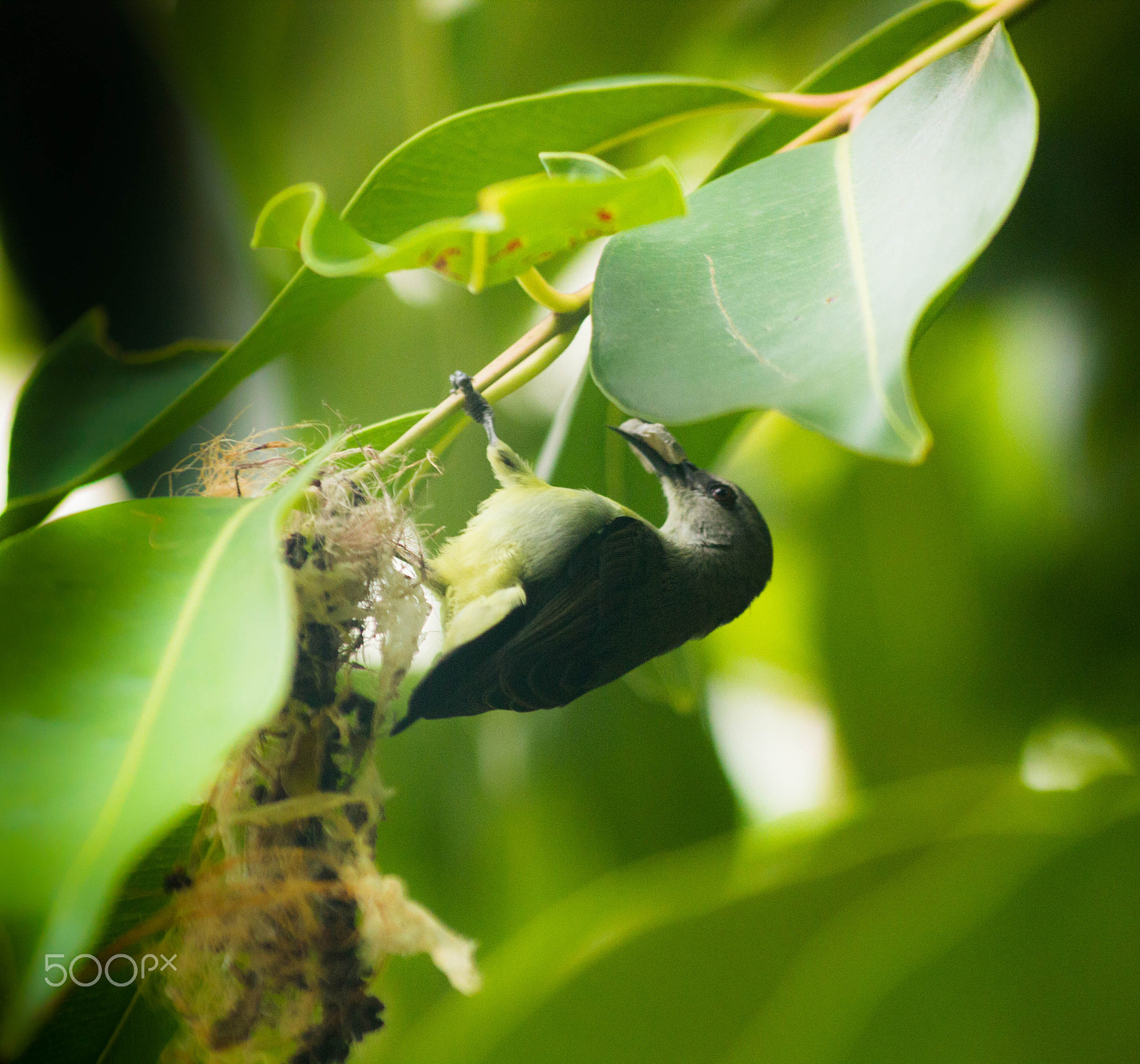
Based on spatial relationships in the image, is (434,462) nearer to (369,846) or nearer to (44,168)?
(369,846)

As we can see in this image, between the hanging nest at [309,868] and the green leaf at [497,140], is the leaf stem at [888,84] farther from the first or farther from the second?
the hanging nest at [309,868]

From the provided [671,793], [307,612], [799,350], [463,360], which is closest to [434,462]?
[307,612]

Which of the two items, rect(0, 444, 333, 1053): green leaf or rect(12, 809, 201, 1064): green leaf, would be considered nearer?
rect(0, 444, 333, 1053): green leaf

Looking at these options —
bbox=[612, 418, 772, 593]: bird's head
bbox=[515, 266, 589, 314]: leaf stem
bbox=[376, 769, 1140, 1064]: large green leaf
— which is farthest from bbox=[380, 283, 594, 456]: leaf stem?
bbox=[376, 769, 1140, 1064]: large green leaf

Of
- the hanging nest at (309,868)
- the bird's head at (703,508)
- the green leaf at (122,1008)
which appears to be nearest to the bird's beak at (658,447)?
the bird's head at (703,508)

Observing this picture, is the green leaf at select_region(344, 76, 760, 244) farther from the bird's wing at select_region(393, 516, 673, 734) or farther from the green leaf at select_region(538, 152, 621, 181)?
the bird's wing at select_region(393, 516, 673, 734)

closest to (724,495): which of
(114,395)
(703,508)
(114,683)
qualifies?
(703,508)
